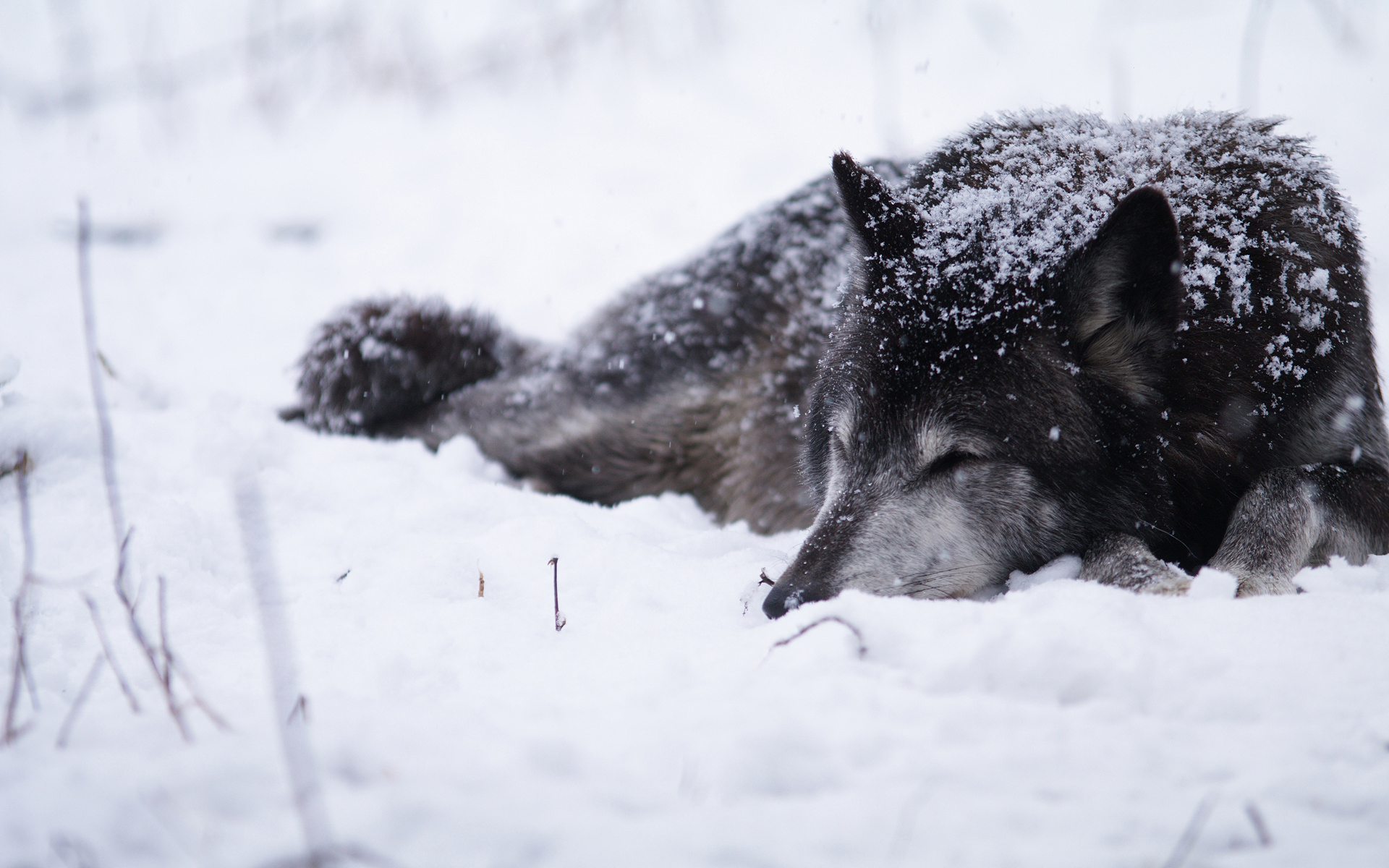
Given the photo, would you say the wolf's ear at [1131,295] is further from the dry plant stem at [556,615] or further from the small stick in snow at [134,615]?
A: the small stick in snow at [134,615]

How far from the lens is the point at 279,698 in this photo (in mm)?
1553

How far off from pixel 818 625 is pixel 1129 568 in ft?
3.09

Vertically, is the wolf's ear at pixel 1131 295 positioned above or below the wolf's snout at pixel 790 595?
above

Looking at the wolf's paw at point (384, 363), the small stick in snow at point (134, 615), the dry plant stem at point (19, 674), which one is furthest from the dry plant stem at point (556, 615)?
the wolf's paw at point (384, 363)

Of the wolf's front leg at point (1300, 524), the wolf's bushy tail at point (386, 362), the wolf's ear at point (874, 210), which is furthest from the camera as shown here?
the wolf's bushy tail at point (386, 362)

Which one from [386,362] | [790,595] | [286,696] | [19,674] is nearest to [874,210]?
[790,595]

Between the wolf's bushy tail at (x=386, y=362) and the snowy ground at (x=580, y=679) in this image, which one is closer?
the snowy ground at (x=580, y=679)

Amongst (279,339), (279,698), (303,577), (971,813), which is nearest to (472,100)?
(279,339)

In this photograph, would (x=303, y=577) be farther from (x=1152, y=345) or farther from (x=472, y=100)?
(x=472, y=100)

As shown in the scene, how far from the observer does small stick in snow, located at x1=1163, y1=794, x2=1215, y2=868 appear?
3.43 ft

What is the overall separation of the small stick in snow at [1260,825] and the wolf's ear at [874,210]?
173cm

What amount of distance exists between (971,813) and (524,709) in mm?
793

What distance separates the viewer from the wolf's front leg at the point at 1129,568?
1.92 metres

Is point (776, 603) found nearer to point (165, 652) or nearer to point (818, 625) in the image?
point (818, 625)
